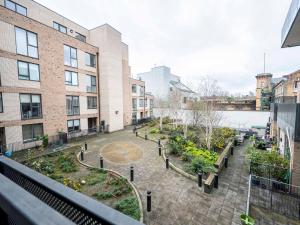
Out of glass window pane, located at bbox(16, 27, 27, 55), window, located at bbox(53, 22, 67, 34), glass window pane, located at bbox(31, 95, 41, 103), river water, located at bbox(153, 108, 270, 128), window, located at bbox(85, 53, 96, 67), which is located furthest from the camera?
river water, located at bbox(153, 108, 270, 128)

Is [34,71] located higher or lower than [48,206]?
higher

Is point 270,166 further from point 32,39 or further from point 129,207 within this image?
point 32,39

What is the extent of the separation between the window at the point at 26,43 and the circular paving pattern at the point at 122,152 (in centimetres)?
1105

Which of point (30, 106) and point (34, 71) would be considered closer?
point (30, 106)

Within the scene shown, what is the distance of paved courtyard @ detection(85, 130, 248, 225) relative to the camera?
585cm

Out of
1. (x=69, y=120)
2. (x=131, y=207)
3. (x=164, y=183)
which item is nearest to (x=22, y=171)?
(x=131, y=207)

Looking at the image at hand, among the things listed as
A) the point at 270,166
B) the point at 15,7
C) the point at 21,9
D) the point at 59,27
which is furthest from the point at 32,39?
the point at 270,166

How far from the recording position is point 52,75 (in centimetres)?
1566

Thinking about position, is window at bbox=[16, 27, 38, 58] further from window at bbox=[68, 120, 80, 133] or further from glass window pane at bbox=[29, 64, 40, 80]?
window at bbox=[68, 120, 80, 133]

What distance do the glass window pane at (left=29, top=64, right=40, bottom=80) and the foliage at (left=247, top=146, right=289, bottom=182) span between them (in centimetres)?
1888

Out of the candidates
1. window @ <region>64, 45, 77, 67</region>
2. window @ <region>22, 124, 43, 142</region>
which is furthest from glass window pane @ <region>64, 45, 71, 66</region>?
window @ <region>22, 124, 43, 142</region>

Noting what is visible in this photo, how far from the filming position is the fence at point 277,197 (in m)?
6.54

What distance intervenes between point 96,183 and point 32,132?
409 inches

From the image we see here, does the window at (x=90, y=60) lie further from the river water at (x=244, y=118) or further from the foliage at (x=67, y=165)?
the river water at (x=244, y=118)
